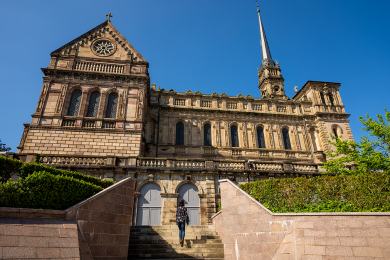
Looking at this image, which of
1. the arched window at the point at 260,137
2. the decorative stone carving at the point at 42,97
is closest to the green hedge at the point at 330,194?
the arched window at the point at 260,137

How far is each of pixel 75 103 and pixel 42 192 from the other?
1918cm

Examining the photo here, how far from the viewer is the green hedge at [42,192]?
866 centimetres

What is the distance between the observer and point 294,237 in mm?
9844

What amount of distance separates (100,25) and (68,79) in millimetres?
8672

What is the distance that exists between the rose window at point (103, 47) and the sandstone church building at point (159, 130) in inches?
4.6

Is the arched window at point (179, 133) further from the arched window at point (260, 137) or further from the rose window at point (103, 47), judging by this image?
the rose window at point (103, 47)

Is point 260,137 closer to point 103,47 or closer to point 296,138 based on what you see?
point 296,138

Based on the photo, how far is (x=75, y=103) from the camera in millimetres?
26438

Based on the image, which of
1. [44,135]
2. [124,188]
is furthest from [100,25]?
[124,188]

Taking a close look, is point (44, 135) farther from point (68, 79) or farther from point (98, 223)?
point (98, 223)

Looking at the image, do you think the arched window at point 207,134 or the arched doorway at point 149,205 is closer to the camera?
the arched doorway at point 149,205

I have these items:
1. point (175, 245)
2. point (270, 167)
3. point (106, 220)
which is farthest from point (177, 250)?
point (270, 167)

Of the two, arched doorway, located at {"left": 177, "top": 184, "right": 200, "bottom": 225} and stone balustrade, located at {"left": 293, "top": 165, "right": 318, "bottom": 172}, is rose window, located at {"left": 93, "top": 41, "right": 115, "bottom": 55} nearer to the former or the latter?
arched doorway, located at {"left": 177, "top": 184, "right": 200, "bottom": 225}

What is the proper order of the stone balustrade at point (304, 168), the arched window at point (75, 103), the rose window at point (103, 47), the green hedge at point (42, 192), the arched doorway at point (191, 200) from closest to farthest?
the green hedge at point (42, 192) → the arched doorway at point (191, 200) → the stone balustrade at point (304, 168) → the arched window at point (75, 103) → the rose window at point (103, 47)
